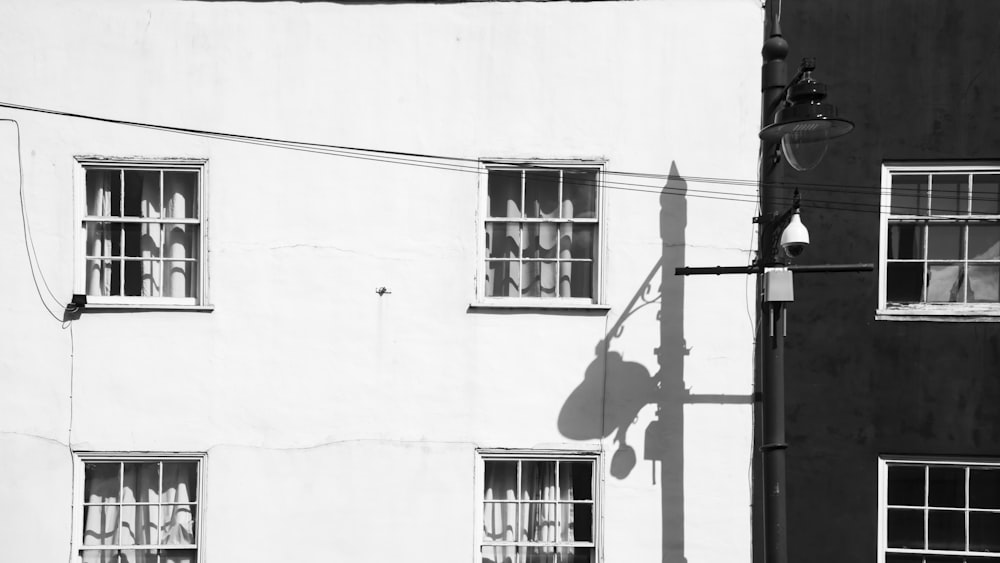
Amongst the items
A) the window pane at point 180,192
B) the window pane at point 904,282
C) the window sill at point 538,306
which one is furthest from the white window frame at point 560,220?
the window pane at point 180,192

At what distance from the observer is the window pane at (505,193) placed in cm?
992

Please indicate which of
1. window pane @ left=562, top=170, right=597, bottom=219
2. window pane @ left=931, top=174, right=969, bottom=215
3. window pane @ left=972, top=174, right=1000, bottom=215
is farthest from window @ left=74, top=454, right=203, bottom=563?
window pane @ left=972, top=174, right=1000, bottom=215

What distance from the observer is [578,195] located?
9875 millimetres

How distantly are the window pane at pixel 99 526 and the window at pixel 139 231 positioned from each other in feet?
7.17

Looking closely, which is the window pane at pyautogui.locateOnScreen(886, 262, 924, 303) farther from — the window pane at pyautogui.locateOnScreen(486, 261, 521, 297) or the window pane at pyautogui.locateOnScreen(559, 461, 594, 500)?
the window pane at pyautogui.locateOnScreen(486, 261, 521, 297)

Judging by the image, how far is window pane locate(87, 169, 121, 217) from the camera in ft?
32.8

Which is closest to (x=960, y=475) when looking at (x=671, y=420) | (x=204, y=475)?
(x=671, y=420)

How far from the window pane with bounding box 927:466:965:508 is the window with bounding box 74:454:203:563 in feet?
23.7

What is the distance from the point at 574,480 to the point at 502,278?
215 cm

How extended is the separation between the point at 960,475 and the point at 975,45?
4.19 metres

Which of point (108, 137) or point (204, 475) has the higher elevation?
point (108, 137)

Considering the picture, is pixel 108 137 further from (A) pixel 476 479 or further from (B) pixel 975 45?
(B) pixel 975 45

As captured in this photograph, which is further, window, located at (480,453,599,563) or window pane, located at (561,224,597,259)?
window pane, located at (561,224,597,259)

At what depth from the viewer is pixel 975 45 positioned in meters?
9.54
